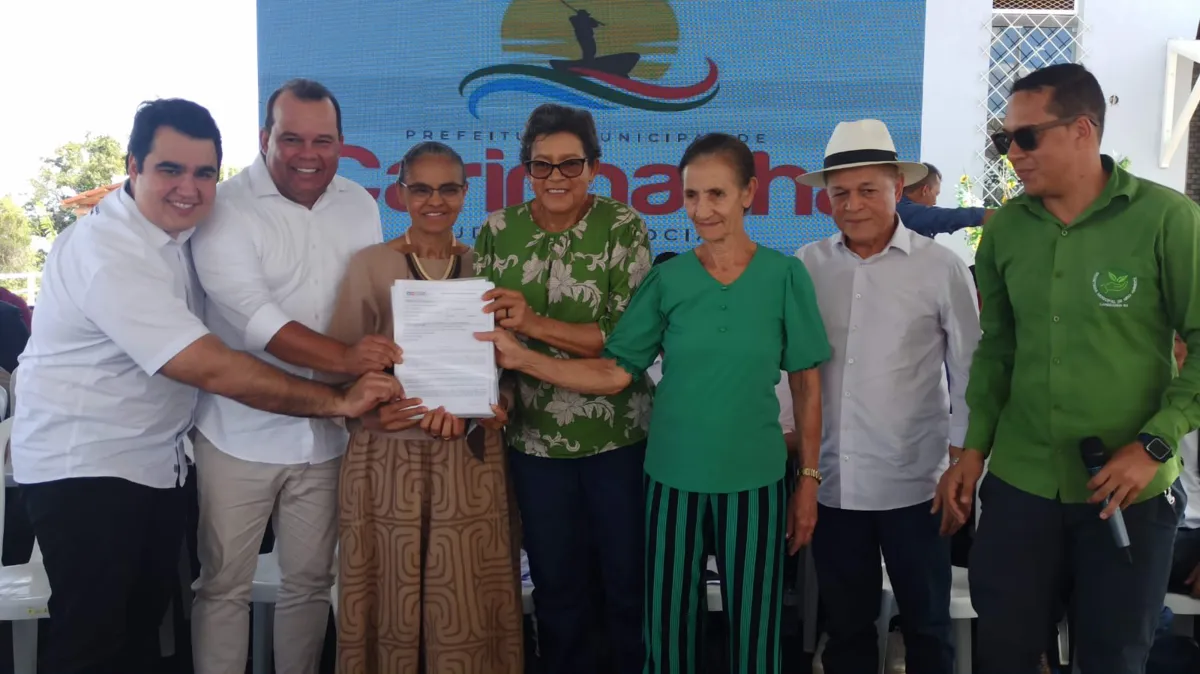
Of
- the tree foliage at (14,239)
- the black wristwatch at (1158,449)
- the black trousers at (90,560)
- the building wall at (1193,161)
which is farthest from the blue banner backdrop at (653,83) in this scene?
the tree foliage at (14,239)

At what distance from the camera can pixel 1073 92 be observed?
1913 mm

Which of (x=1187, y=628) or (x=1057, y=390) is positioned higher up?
(x=1057, y=390)

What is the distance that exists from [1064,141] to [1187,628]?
6.38 feet

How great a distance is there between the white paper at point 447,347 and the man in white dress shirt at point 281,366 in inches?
7.7

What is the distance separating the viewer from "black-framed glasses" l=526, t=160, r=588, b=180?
2281 mm

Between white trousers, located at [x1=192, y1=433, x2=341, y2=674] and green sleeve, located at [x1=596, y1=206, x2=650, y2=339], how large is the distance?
3.23ft

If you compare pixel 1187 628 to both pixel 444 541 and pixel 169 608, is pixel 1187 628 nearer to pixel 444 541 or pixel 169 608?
pixel 444 541

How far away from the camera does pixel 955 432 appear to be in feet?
7.95

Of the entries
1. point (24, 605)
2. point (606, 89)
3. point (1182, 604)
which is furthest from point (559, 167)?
point (606, 89)

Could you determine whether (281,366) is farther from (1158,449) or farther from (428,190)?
(1158,449)

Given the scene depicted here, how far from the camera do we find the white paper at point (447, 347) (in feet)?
7.27

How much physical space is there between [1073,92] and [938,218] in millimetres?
2613

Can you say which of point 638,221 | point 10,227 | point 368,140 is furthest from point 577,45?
point 10,227

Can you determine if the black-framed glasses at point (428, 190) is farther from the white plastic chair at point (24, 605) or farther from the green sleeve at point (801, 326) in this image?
the white plastic chair at point (24, 605)
